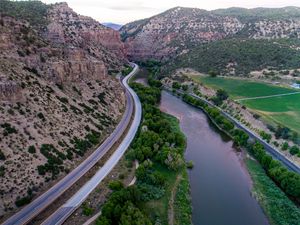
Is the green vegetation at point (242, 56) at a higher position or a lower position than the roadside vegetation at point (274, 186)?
higher

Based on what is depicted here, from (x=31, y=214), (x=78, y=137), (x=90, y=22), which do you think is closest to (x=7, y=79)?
(x=78, y=137)

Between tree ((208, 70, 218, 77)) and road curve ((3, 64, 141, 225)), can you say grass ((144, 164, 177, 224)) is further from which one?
tree ((208, 70, 218, 77))

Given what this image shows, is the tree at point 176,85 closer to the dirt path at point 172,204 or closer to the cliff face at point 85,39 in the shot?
the cliff face at point 85,39

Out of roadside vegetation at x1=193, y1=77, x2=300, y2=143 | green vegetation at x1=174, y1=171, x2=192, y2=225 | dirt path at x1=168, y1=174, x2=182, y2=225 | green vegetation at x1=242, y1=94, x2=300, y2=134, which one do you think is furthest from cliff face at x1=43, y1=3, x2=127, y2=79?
green vegetation at x1=242, y1=94, x2=300, y2=134

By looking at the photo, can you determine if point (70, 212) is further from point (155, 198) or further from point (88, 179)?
point (155, 198)

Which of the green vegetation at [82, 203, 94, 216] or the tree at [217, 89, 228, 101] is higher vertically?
the tree at [217, 89, 228, 101]

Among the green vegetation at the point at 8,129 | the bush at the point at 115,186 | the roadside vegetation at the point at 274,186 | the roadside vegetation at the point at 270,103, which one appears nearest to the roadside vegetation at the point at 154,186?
the bush at the point at 115,186
